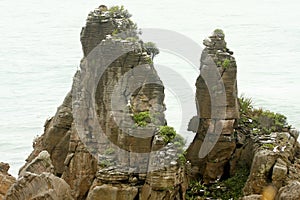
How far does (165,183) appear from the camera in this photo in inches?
1024

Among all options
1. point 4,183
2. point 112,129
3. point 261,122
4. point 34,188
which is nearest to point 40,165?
point 4,183

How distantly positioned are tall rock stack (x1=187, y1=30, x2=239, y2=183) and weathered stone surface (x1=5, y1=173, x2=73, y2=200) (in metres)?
10.4

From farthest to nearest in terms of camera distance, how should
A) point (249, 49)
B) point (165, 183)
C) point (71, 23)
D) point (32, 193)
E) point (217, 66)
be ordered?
point (71, 23) < point (249, 49) < point (217, 66) < point (165, 183) < point (32, 193)

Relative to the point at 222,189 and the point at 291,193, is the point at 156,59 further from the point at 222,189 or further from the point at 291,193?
the point at 291,193

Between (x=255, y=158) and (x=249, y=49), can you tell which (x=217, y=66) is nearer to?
(x=255, y=158)

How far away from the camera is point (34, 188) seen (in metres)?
23.3

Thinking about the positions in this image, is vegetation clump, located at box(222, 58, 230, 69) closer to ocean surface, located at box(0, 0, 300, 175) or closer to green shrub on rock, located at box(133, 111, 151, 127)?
green shrub on rock, located at box(133, 111, 151, 127)

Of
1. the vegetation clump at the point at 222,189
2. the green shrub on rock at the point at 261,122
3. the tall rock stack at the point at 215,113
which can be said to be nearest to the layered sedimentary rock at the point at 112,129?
the vegetation clump at the point at 222,189

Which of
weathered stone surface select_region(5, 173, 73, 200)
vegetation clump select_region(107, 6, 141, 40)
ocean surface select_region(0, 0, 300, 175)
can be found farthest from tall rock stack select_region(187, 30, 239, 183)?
weathered stone surface select_region(5, 173, 73, 200)

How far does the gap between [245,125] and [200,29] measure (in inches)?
1922

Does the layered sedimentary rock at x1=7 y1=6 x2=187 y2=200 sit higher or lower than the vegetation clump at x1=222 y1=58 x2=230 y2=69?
lower

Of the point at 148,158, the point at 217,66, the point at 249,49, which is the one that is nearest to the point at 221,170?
the point at 217,66

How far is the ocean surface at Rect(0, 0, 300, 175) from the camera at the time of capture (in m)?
57.6

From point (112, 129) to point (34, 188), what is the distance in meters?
6.12
